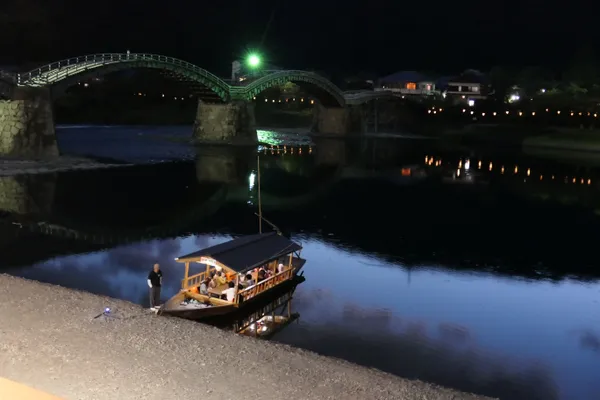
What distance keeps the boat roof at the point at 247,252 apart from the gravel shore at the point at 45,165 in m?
25.7

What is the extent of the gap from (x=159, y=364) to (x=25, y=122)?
117 ft

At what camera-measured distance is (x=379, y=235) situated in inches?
1012

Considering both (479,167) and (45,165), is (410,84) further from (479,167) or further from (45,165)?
(45,165)

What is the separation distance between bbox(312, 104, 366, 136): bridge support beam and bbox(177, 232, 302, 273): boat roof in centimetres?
6618

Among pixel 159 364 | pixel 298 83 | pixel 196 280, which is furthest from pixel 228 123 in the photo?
pixel 159 364

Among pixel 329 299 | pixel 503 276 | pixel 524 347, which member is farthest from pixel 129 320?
pixel 503 276

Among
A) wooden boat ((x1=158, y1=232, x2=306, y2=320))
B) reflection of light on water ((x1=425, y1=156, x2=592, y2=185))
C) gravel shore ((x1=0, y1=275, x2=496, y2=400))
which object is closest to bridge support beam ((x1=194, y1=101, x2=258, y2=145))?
reflection of light on water ((x1=425, y1=156, x2=592, y2=185))

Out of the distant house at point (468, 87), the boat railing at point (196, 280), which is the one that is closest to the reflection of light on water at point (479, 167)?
the boat railing at point (196, 280)

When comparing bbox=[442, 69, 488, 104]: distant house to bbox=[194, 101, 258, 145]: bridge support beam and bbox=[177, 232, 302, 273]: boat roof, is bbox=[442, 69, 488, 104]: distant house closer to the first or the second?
bbox=[194, 101, 258, 145]: bridge support beam

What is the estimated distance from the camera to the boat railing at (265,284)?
14875 millimetres

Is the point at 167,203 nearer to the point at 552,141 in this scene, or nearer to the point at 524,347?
the point at 524,347

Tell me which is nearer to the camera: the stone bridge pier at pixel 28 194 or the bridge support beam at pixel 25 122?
the stone bridge pier at pixel 28 194

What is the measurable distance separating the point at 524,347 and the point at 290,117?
9177cm

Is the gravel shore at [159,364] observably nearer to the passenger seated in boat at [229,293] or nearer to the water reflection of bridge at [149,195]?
the passenger seated in boat at [229,293]
